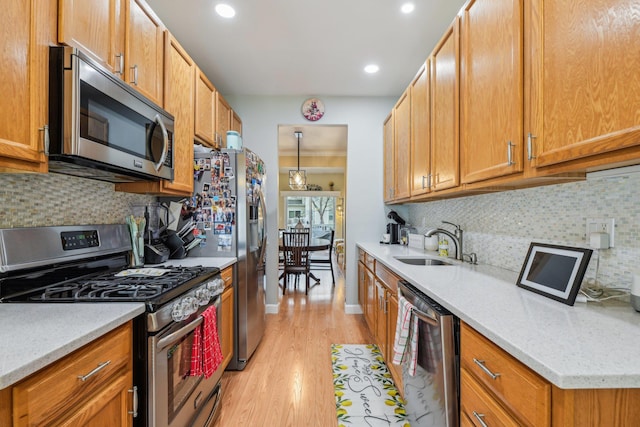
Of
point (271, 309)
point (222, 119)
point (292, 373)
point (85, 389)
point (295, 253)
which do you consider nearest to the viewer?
point (85, 389)

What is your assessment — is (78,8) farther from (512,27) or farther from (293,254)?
(293,254)

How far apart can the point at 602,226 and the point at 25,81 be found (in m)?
2.23

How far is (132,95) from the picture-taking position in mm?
1423

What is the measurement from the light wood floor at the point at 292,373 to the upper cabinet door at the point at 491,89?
170 centimetres

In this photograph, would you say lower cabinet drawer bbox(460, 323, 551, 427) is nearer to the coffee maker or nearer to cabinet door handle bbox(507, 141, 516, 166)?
cabinet door handle bbox(507, 141, 516, 166)

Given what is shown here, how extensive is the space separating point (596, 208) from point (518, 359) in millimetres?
882

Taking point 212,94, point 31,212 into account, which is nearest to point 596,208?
Result: point 31,212

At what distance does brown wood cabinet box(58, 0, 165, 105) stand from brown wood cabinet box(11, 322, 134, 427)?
3.85 feet

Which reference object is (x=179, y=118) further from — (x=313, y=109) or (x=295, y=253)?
(x=295, y=253)

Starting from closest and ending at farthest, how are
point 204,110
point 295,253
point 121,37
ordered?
point 121,37 < point 204,110 < point 295,253

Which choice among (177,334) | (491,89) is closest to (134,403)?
(177,334)

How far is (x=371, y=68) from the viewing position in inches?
111

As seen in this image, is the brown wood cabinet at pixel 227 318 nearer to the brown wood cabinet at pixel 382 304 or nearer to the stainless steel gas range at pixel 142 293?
the stainless steel gas range at pixel 142 293

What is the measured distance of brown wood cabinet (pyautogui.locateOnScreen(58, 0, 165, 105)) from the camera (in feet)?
3.82
